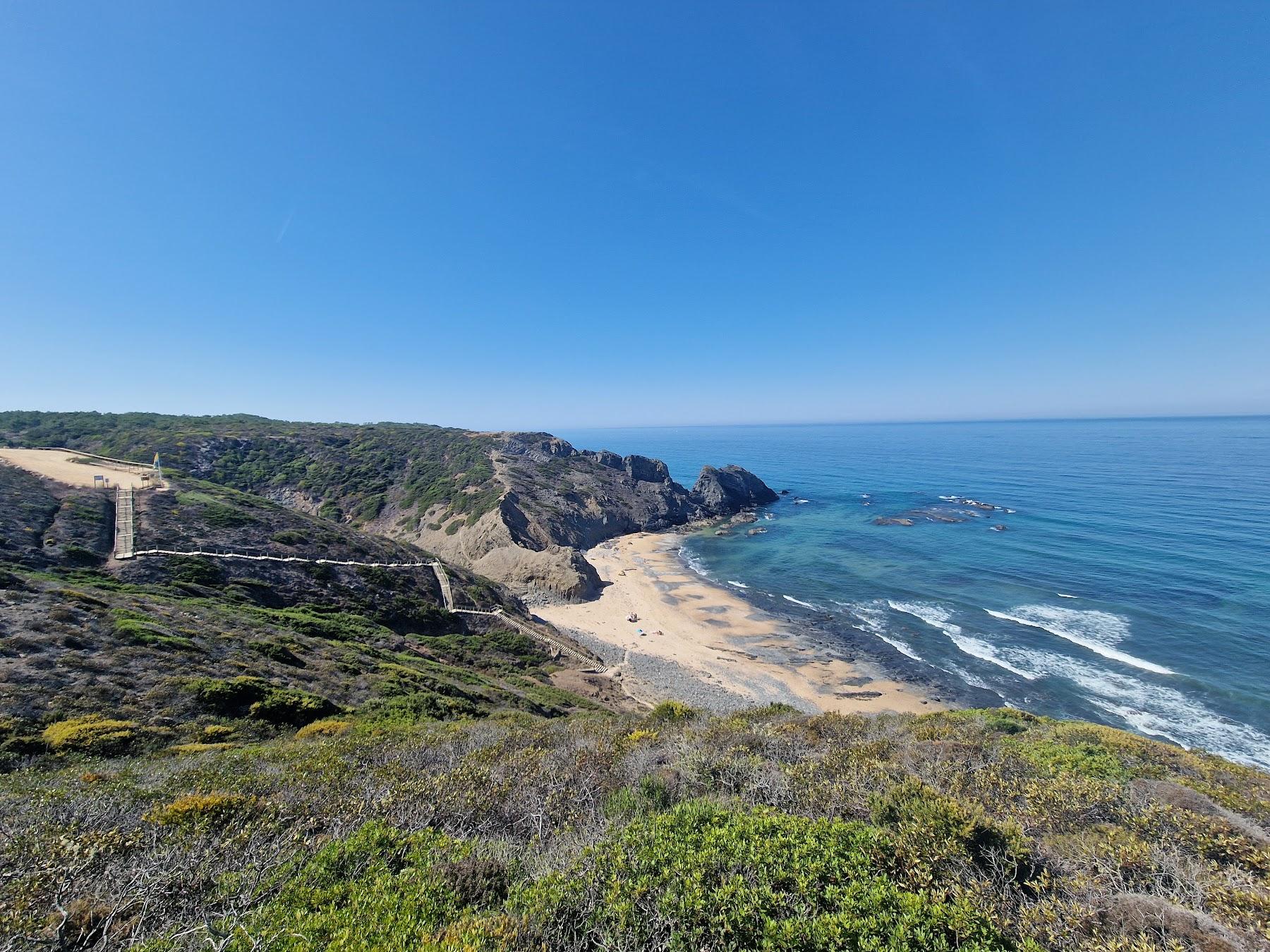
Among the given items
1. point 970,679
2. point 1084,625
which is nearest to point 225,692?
point 970,679

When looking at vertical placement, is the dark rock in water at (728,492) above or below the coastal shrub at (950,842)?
below

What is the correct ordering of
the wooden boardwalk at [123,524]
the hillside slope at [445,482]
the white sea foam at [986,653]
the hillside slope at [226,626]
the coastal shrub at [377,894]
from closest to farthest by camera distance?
the coastal shrub at [377,894]
the hillside slope at [226,626]
the wooden boardwalk at [123,524]
the white sea foam at [986,653]
the hillside slope at [445,482]

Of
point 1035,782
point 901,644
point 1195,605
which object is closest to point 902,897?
point 1035,782

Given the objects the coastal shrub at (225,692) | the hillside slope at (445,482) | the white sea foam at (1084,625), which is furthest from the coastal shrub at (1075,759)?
the hillside slope at (445,482)

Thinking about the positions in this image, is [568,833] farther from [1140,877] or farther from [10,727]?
[10,727]

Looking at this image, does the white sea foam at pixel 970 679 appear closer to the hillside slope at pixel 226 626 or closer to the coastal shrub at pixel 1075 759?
the coastal shrub at pixel 1075 759

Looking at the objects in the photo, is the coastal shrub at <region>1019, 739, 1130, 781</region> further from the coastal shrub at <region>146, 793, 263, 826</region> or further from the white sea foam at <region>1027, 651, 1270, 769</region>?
the white sea foam at <region>1027, 651, 1270, 769</region>
